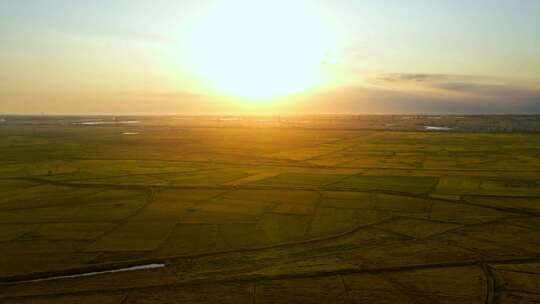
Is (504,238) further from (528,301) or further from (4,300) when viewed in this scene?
(4,300)

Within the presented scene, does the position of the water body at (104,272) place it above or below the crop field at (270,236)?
below

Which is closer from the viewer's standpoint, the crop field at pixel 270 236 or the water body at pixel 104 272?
the crop field at pixel 270 236

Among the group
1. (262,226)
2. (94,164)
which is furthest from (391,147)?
(262,226)

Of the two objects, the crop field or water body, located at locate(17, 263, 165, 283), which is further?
water body, located at locate(17, 263, 165, 283)

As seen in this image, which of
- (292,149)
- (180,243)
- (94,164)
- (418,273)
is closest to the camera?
(418,273)

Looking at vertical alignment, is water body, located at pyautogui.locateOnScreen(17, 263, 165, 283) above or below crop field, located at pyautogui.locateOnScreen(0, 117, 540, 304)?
below

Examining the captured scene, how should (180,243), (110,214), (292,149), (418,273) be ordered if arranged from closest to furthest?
(418,273) < (180,243) < (110,214) < (292,149)

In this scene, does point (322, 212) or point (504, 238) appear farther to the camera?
point (322, 212)
